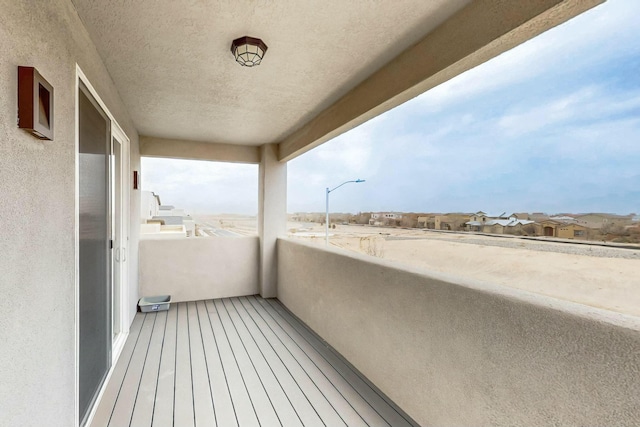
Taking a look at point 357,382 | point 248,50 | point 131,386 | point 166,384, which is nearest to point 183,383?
point 166,384

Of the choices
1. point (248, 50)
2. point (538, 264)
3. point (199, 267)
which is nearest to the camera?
point (538, 264)

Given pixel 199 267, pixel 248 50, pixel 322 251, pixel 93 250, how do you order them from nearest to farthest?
pixel 248 50
pixel 93 250
pixel 322 251
pixel 199 267

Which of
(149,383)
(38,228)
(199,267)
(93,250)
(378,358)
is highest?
(38,228)

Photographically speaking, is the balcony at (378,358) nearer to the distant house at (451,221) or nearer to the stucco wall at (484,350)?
the stucco wall at (484,350)

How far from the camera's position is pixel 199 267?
4500 millimetres

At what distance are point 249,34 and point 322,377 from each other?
254 cm

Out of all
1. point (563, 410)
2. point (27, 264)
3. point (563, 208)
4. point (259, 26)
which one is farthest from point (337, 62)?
point (563, 410)

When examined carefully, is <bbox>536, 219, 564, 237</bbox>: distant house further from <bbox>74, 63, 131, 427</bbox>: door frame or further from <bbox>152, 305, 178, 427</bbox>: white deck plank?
<bbox>152, 305, 178, 427</bbox>: white deck plank

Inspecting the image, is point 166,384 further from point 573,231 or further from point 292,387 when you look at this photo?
point 573,231

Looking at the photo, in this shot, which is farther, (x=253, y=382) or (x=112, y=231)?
(x=112, y=231)

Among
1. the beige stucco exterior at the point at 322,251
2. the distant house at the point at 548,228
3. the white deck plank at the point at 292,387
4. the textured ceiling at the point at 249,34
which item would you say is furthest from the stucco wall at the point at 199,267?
the distant house at the point at 548,228

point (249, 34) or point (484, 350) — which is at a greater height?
point (249, 34)

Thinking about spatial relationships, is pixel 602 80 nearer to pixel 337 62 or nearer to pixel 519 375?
pixel 519 375

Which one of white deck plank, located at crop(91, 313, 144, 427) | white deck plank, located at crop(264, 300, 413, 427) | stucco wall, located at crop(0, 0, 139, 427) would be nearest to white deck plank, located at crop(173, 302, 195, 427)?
white deck plank, located at crop(91, 313, 144, 427)
